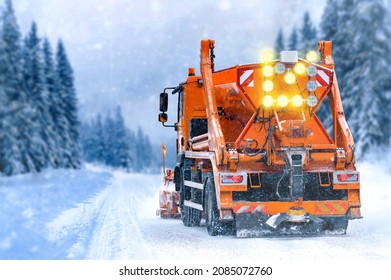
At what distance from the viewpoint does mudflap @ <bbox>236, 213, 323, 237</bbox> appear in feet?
35.6

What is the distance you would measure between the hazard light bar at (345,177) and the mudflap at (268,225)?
790mm

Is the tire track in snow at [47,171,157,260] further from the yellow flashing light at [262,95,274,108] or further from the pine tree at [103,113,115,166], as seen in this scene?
the pine tree at [103,113,115,166]

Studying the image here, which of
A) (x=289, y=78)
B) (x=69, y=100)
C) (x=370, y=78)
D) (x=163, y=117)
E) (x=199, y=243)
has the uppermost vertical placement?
(x=69, y=100)

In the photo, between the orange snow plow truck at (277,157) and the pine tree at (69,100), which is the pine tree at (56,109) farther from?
the orange snow plow truck at (277,157)

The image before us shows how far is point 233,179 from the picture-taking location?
10.9 m

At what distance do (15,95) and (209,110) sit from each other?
42072mm

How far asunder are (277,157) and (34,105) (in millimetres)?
50113

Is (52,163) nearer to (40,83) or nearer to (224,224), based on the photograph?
(40,83)

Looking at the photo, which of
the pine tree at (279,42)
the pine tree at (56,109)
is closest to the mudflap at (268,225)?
the pine tree at (279,42)

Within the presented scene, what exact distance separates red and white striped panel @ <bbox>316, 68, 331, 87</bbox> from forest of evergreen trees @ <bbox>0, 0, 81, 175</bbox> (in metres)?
39.9

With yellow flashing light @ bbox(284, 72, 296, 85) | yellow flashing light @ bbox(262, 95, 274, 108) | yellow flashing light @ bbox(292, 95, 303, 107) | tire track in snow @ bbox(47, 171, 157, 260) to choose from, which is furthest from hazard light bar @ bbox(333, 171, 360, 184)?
tire track in snow @ bbox(47, 171, 157, 260)

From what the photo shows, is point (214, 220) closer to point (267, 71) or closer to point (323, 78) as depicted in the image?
point (267, 71)

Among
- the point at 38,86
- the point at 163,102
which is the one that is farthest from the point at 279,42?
the point at 163,102

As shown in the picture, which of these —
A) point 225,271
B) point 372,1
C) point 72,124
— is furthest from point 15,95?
point 225,271
